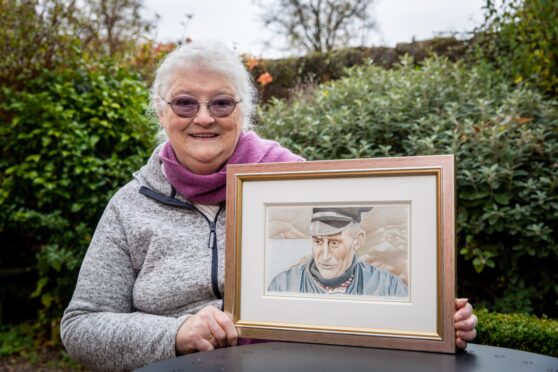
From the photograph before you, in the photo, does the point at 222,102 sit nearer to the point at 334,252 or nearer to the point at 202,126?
the point at 202,126

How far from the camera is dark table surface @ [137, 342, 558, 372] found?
4.12ft

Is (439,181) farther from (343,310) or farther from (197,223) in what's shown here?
(197,223)

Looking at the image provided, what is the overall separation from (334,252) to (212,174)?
62 centimetres

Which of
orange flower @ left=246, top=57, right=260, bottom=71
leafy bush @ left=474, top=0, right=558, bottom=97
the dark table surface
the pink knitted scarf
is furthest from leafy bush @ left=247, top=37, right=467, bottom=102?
the dark table surface

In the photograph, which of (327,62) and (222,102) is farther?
(327,62)

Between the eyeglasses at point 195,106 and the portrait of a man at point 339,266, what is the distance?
0.54 meters

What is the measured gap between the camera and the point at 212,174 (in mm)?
1860

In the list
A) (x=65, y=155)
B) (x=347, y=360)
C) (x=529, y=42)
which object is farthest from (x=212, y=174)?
(x=529, y=42)

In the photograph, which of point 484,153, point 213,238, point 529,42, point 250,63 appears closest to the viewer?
point 213,238

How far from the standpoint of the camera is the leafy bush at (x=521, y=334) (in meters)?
2.60

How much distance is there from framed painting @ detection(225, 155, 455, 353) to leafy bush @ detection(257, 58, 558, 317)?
207 centimetres

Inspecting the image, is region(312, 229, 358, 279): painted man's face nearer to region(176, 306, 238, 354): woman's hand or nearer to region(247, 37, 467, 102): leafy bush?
region(176, 306, 238, 354): woman's hand

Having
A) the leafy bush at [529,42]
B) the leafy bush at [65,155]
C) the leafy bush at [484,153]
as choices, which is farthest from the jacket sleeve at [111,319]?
the leafy bush at [529,42]

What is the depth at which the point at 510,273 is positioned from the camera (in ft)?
11.1
